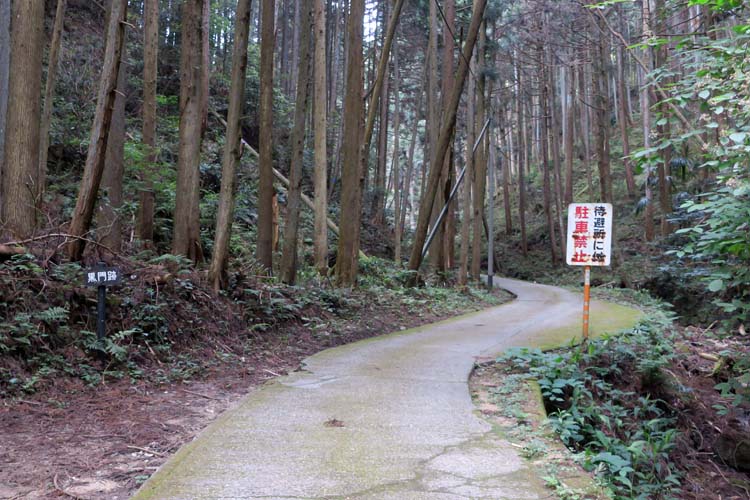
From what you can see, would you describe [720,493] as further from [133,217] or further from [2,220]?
[133,217]

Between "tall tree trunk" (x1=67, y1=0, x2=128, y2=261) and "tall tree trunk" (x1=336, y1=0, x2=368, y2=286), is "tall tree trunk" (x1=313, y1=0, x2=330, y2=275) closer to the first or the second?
"tall tree trunk" (x1=336, y1=0, x2=368, y2=286)

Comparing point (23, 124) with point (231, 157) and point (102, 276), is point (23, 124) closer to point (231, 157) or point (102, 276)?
point (231, 157)

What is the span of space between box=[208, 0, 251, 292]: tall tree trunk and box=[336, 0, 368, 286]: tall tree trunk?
4654 mm

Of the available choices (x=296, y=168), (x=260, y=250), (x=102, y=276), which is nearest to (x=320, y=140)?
(x=296, y=168)

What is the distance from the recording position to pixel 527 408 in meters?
6.33

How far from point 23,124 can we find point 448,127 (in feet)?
36.1

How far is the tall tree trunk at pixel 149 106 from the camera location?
498 inches

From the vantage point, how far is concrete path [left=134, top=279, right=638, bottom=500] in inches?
156

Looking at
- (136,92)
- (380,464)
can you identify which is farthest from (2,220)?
(136,92)

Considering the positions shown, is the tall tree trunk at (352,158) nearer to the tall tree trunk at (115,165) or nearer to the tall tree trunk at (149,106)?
the tall tree trunk at (149,106)

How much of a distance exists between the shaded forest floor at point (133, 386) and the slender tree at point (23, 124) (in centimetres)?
110

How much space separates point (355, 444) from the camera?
4902 mm

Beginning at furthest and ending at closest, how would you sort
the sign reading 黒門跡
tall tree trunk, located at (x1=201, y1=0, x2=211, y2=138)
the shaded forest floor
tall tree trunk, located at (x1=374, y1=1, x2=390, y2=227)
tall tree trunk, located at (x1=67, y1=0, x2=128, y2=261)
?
tall tree trunk, located at (x1=374, y1=1, x2=390, y2=227)
tall tree trunk, located at (x1=201, y1=0, x2=211, y2=138)
tall tree trunk, located at (x1=67, y1=0, x2=128, y2=261)
the sign reading 黒門跡
the shaded forest floor

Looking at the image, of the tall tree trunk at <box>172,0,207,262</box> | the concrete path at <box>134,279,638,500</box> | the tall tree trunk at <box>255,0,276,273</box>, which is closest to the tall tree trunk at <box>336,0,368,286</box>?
the tall tree trunk at <box>255,0,276,273</box>
